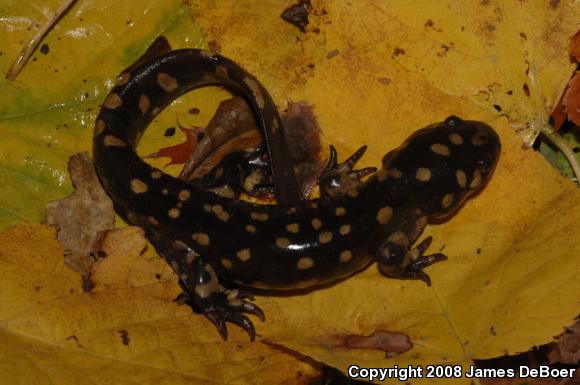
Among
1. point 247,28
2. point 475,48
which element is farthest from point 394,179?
point 247,28

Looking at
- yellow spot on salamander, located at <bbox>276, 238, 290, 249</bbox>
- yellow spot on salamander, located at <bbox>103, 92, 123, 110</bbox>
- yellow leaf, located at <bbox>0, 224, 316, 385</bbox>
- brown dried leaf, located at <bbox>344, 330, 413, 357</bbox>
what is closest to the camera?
yellow leaf, located at <bbox>0, 224, 316, 385</bbox>

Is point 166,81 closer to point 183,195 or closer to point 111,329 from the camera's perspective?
point 183,195

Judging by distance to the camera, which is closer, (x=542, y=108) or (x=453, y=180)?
(x=542, y=108)

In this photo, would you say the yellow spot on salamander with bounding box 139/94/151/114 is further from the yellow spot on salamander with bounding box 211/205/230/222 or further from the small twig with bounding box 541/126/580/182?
the small twig with bounding box 541/126/580/182

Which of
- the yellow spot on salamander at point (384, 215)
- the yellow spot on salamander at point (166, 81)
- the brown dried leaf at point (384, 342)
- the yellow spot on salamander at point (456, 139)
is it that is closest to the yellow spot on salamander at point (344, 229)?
the yellow spot on salamander at point (384, 215)

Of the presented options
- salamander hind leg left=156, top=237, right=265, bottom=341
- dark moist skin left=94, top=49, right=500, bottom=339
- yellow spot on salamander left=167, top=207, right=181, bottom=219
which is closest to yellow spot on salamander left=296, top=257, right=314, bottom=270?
dark moist skin left=94, top=49, right=500, bottom=339

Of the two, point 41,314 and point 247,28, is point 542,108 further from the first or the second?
point 41,314

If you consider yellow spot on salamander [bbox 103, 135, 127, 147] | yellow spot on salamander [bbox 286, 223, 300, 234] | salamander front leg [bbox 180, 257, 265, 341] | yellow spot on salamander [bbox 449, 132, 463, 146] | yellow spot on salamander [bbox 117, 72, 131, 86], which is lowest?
salamander front leg [bbox 180, 257, 265, 341]
